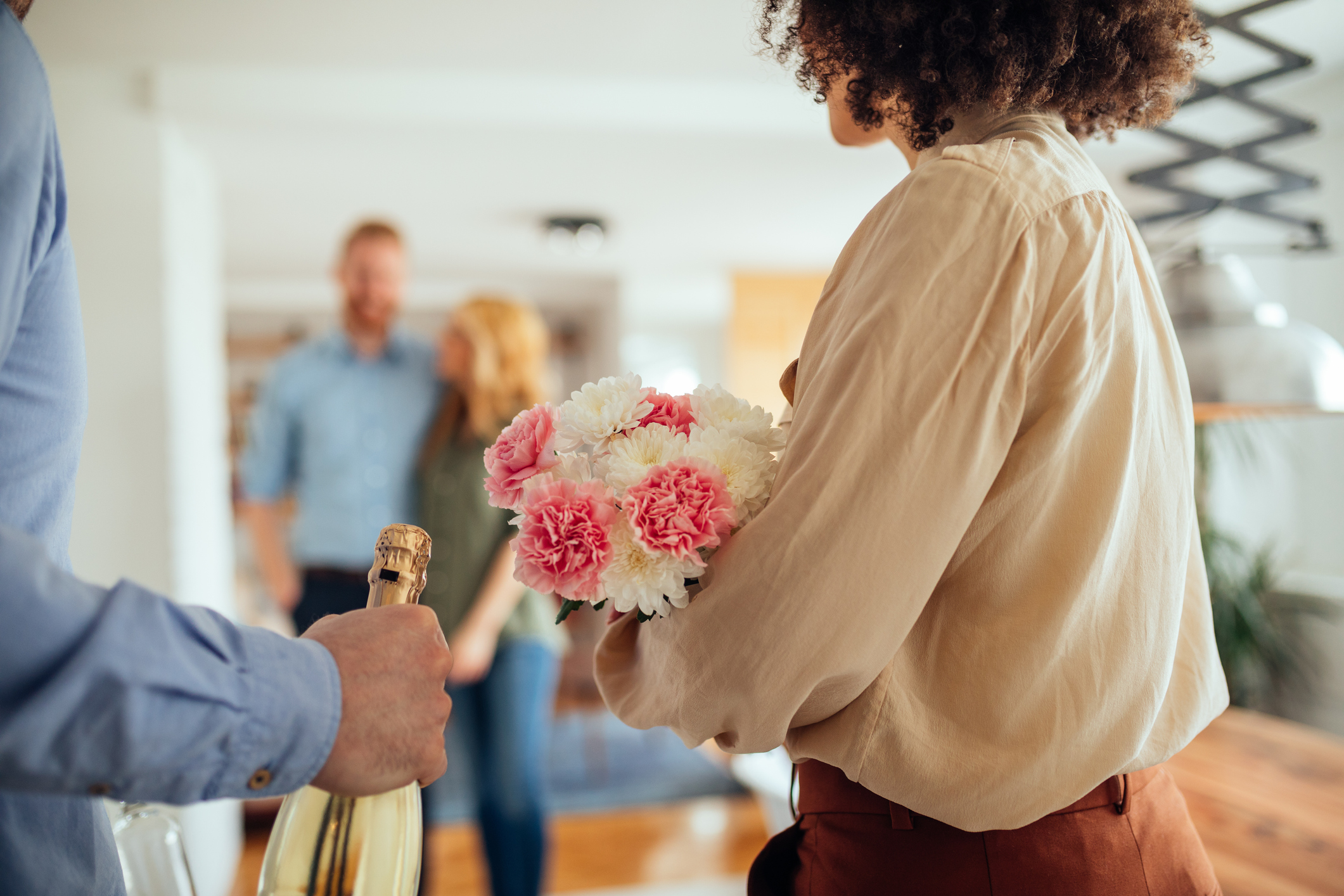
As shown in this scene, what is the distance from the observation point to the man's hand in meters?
0.53

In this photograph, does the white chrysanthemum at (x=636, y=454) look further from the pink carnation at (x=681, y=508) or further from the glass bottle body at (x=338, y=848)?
the glass bottle body at (x=338, y=848)

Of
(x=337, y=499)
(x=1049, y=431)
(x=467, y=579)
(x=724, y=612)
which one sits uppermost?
(x=1049, y=431)

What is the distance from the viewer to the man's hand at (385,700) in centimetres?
53

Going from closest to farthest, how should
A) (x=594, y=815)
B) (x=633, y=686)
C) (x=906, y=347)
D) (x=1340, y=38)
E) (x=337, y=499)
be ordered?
(x=906, y=347), (x=633, y=686), (x=337, y=499), (x=1340, y=38), (x=594, y=815)

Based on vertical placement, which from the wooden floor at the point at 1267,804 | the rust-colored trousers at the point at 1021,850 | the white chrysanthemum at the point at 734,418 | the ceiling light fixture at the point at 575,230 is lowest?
the wooden floor at the point at 1267,804

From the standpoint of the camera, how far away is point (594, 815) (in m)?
3.76

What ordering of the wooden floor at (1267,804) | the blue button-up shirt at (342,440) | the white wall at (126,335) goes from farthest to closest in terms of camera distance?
1. the white wall at (126,335)
2. the blue button-up shirt at (342,440)
3. the wooden floor at (1267,804)

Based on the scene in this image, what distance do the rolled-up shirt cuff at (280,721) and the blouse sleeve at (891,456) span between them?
0.26 metres

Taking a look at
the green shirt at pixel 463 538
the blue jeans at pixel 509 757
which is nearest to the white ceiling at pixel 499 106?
the green shirt at pixel 463 538

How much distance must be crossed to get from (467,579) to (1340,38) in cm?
297

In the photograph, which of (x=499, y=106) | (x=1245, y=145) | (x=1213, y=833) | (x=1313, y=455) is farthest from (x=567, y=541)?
(x=1313, y=455)

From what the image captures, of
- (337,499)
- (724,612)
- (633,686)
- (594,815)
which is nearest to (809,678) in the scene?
(724,612)

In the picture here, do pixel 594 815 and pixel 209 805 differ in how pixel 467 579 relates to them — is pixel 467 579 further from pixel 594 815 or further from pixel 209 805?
pixel 594 815

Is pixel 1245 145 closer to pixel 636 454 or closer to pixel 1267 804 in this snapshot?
pixel 1267 804
